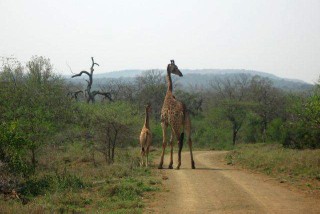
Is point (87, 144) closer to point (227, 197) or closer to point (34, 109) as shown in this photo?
point (34, 109)

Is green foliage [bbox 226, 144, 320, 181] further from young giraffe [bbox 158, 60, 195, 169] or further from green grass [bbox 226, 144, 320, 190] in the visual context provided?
young giraffe [bbox 158, 60, 195, 169]

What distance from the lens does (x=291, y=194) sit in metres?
11.5

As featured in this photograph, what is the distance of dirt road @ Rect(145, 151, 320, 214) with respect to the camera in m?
9.66

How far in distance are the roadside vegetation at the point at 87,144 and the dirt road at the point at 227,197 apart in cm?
70

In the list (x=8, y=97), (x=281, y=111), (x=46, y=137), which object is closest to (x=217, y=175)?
(x=46, y=137)

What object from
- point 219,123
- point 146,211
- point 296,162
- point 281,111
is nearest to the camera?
point 146,211

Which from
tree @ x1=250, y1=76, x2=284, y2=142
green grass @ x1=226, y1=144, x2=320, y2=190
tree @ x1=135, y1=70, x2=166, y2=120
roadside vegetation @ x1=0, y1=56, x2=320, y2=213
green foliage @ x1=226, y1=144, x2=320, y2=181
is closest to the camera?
roadside vegetation @ x1=0, y1=56, x2=320, y2=213

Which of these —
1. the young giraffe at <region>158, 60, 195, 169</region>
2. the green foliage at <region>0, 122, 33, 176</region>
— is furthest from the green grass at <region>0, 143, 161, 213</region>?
the young giraffe at <region>158, 60, 195, 169</region>

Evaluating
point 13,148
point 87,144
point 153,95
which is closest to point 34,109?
point 13,148

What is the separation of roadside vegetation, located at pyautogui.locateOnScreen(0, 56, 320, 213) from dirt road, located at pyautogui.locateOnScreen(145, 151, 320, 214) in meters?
0.70

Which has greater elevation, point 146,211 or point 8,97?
point 8,97

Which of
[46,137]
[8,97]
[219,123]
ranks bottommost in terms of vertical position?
[219,123]

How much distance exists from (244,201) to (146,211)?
100 inches

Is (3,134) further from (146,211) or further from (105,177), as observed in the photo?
(146,211)
